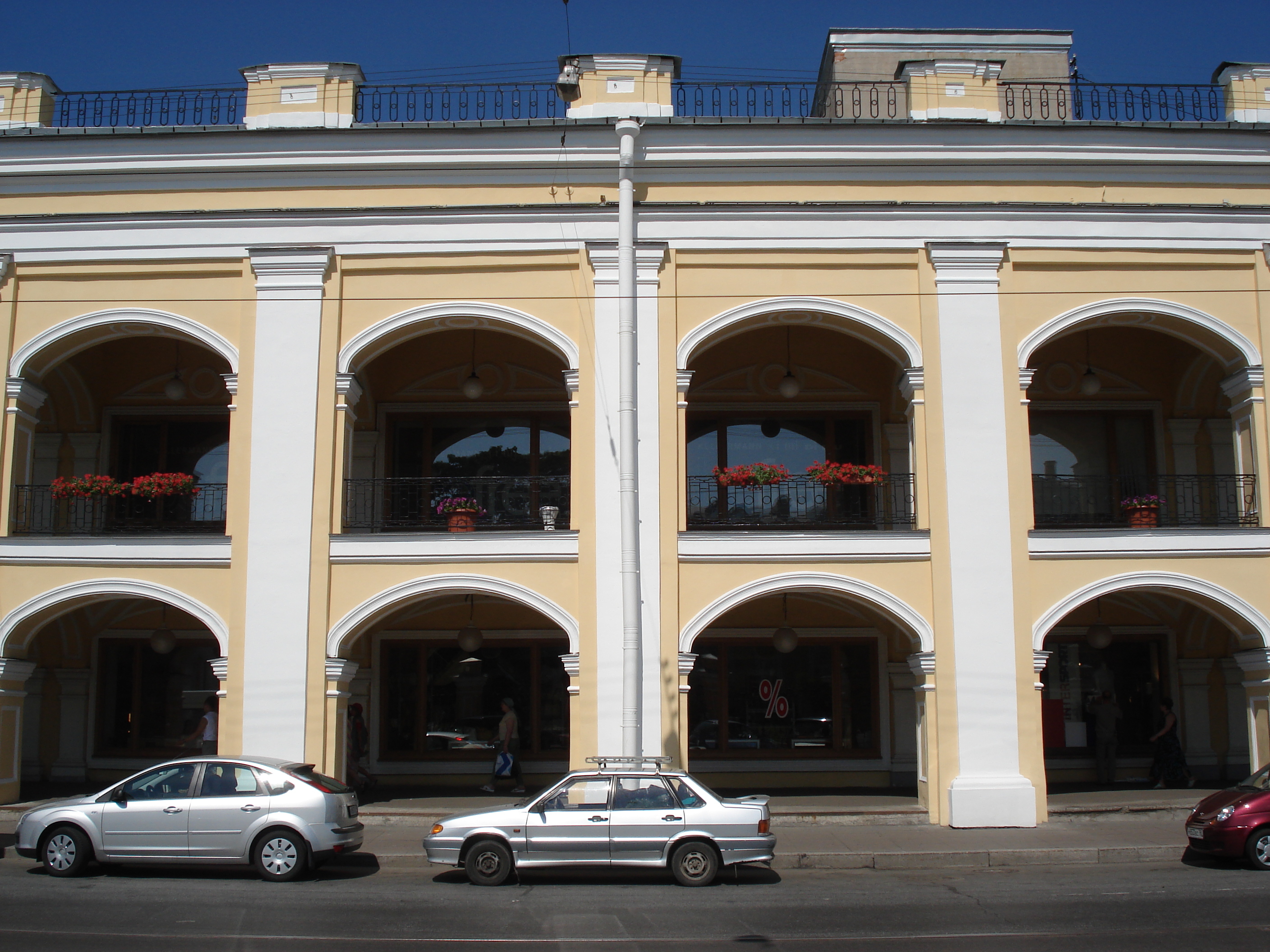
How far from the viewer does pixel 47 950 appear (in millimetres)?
8188

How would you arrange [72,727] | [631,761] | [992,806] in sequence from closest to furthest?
[631,761] → [992,806] → [72,727]

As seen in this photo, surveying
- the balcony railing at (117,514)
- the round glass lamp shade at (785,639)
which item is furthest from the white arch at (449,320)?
the round glass lamp shade at (785,639)

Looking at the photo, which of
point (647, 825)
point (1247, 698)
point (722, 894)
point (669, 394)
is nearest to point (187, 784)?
point (647, 825)

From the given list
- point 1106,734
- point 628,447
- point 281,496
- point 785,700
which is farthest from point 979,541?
point 281,496

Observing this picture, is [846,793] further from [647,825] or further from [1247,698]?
[647,825]

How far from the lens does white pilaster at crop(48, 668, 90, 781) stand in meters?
17.1

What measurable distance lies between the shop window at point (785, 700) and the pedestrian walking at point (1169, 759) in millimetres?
3966

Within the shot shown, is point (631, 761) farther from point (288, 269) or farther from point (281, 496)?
point (288, 269)

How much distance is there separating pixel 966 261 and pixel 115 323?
11.3 m

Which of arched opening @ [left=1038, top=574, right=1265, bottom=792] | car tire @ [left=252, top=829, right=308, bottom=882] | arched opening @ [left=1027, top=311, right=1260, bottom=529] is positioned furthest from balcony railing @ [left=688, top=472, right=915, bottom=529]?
car tire @ [left=252, top=829, right=308, bottom=882]

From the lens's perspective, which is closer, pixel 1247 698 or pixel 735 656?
pixel 1247 698

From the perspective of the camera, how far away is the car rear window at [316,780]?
37.5ft

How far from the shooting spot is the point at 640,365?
583 inches

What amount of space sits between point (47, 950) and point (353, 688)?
8.80 meters
